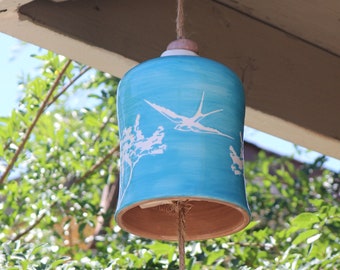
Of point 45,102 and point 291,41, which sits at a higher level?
point 45,102

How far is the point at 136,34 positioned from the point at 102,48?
0.11m

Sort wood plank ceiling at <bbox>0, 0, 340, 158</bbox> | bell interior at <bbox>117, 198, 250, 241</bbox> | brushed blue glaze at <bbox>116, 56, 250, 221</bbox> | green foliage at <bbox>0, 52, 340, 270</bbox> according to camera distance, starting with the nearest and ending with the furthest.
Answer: brushed blue glaze at <bbox>116, 56, 250, 221</bbox>, bell interior at <bbox>117, 198, 250, 241</bbox>, wood plank ceiling at <bbox>0, 0, 340, 158</bbox>, green foliage at <bbox>0, 52, 340, 270</bbox>

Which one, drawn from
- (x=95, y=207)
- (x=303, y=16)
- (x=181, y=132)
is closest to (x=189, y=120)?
(x=181, y=132)

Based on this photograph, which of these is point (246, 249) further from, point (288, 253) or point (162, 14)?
point (162, 14)

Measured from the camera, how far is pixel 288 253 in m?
2.82

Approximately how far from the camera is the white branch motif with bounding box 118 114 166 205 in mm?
1408

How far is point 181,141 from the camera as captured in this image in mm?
1391

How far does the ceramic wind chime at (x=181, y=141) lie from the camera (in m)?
1.37

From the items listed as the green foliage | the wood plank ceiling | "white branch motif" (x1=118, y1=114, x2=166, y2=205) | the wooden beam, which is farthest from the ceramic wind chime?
the green foliage

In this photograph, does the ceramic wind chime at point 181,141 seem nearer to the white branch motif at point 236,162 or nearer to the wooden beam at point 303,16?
the white branch motif at point 236,162

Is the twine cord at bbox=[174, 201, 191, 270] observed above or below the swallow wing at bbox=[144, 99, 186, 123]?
below

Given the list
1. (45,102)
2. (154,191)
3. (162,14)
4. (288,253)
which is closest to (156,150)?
(154,191)

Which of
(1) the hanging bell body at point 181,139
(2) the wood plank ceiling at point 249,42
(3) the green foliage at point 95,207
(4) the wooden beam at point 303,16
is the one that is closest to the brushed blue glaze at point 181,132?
(1) the hanging bell body at point 181,139

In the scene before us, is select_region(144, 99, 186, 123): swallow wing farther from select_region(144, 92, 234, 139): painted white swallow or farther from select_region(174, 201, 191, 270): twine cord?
select_region(174, 201, 191, 270): twine cord
